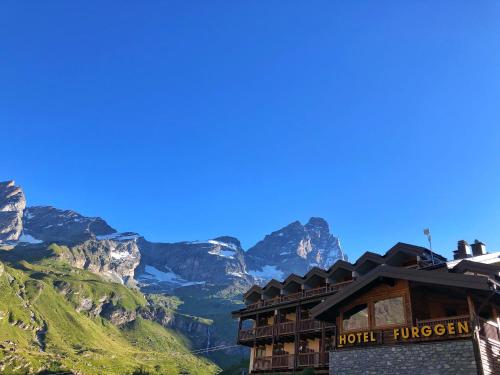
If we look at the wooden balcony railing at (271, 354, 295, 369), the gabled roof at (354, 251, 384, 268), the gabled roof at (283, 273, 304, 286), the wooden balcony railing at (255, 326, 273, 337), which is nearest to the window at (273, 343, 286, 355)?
the wooden balcony railing at (255, 326, 273, 337)

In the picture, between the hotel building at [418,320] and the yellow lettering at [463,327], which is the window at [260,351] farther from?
the yellow lettering at [463,327]

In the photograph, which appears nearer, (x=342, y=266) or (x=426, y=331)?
(x=426, y=331)

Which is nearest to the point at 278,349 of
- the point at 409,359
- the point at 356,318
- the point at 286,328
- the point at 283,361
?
the point at 286,328

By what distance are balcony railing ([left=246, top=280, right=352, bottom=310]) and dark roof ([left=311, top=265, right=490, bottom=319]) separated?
12.3 meters

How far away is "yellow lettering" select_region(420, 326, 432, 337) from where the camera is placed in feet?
63.8

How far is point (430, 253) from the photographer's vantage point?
1244 inches

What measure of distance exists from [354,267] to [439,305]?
1344 centimetres

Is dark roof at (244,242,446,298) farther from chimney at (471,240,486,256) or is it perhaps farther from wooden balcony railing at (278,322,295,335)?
chimney at (471,240,486,256)

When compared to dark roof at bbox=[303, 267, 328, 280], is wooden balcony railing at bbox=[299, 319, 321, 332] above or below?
below

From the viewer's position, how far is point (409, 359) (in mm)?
19703

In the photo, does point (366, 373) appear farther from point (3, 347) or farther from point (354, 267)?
point (3, 347)

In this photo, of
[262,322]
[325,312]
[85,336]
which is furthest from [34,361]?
[325,312]

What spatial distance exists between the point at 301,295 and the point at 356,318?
1703cm

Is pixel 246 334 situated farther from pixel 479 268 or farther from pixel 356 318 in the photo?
pixel 479 268
